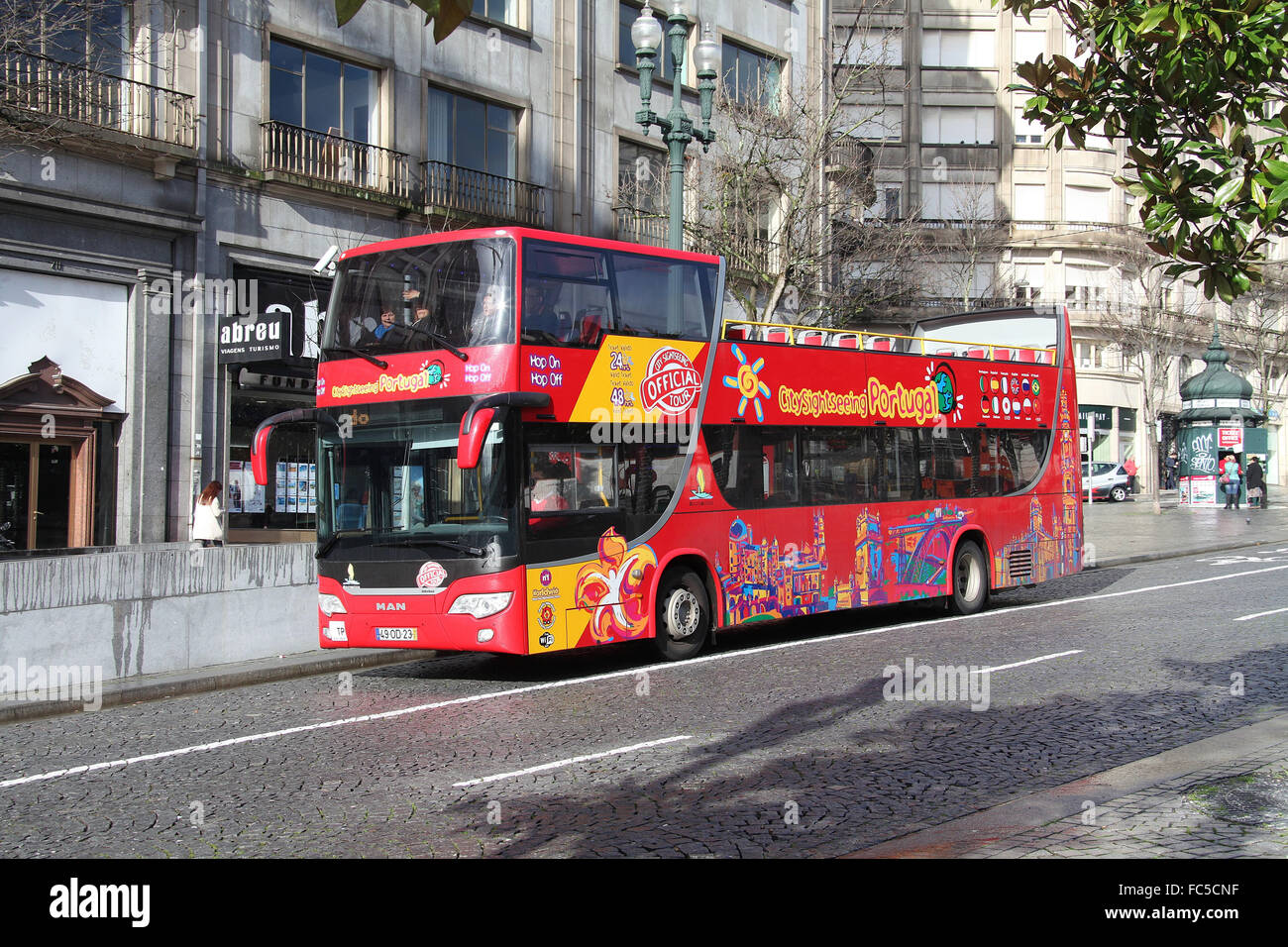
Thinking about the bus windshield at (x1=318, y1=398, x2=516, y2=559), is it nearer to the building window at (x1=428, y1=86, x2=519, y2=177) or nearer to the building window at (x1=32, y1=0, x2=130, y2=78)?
the building window at (x1=32, y1=0, x2=130, y2=78)

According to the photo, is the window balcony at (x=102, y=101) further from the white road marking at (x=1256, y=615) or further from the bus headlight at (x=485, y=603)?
the white road marking at (x=1256, y=615)

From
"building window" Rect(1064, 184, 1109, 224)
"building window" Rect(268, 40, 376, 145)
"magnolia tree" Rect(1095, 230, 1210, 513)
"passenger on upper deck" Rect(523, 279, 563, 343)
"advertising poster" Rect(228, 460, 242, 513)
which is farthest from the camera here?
"building window" Rect(1064, 184, 1109, 224)

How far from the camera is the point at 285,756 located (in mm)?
8797

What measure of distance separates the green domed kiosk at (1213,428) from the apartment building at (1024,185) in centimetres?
1209

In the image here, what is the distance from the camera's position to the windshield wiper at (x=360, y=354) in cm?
1237

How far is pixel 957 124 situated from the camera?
2474 inches

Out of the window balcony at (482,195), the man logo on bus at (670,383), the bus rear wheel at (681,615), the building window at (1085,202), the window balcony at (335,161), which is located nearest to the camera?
the man logo on bus at (670,383)

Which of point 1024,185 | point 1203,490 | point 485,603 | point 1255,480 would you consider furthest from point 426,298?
point 1024,185

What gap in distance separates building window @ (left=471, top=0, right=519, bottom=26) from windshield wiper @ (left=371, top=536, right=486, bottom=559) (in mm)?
17697

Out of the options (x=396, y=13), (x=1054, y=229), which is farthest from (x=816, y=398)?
(x=1054, y=229)

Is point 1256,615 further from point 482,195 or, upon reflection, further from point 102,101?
point 102,101

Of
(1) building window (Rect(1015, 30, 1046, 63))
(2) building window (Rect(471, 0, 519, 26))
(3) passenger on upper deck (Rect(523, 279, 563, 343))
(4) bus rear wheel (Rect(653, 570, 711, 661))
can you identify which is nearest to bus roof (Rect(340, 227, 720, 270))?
(3) passenger on upper deck (Rect(523, 279, 563, 343))

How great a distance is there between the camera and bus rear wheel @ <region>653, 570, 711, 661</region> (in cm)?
1336

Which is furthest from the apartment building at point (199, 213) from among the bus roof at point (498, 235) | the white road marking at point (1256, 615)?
the white road marking at point (1256, 615)
